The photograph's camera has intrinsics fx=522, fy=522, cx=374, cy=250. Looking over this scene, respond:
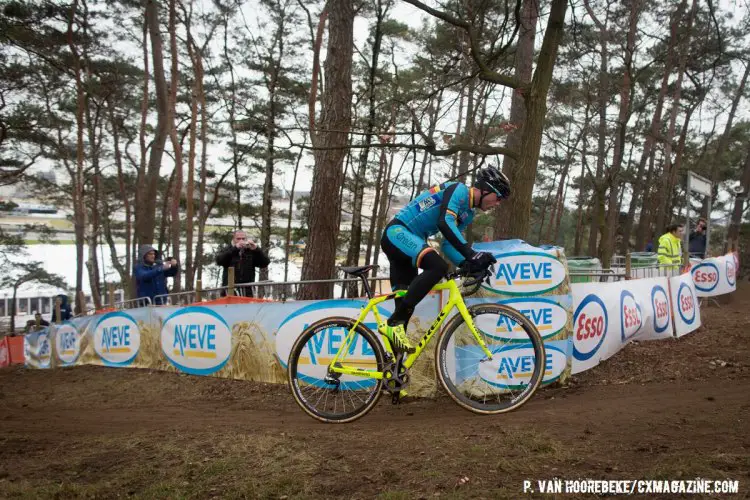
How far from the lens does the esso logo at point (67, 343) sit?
1057 cm

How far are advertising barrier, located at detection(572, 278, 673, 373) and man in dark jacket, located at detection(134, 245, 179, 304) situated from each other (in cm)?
717

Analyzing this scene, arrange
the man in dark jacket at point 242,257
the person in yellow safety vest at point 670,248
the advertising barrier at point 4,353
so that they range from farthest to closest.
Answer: the advertising barrier at point 4,353 → the person in yellow safety vest at point 670,248 → the man in dark jacket at point 242,257

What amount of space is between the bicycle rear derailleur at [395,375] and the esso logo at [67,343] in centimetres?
849

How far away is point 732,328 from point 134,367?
998 cm

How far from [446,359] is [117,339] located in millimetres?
7109

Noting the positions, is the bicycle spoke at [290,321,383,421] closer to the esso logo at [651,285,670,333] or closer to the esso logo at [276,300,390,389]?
the esso logo at [276,300,390,389]

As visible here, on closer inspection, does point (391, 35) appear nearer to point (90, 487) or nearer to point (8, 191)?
point (90, 487)

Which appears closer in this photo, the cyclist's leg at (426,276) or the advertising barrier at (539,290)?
the cyclist's leg at (426,276)

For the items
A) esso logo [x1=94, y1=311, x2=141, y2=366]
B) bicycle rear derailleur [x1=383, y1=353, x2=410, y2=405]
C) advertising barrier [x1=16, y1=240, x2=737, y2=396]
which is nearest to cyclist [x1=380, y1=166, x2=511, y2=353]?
bicycle rear derailleur [x1=383, y1=353, x2=410, y2=405]

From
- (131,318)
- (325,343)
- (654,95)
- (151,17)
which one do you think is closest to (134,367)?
(131,318)

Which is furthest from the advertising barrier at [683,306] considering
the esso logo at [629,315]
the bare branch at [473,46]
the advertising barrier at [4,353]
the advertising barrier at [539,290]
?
the advertising barrier at [4,353]

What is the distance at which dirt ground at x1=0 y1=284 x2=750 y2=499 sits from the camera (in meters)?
3.35

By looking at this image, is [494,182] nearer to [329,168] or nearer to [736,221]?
[329,168]

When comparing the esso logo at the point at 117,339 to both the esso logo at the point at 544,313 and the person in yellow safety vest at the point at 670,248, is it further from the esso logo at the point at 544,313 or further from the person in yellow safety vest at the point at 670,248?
the person in yellow safety vest at the point at 670,248
